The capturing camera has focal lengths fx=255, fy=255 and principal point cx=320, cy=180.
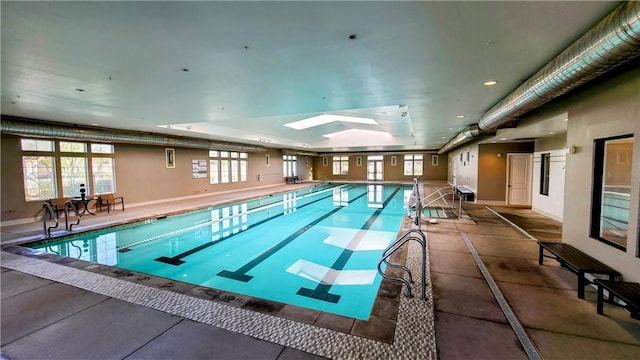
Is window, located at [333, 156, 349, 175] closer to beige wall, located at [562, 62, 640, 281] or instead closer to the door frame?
the door frame

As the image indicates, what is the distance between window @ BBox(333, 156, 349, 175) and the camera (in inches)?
817

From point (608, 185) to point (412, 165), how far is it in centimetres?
1677

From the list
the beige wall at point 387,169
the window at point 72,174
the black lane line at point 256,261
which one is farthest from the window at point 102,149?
the beige wall at point 387,169

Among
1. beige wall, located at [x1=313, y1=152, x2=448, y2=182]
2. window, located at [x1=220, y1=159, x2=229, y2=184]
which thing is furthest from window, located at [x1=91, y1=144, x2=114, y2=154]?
beige wall, located at [x1=313, y1=152, x2=448, y2=182]

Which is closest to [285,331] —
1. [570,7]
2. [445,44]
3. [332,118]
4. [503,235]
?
[445,44]

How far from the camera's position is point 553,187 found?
626 cm

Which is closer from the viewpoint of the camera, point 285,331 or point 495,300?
point 285,331

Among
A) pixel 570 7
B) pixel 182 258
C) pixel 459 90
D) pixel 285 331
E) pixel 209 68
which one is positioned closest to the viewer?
pixel 570 7

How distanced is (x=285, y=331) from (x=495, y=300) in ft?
6.72

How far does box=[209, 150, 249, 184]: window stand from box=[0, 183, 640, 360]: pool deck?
8.84m

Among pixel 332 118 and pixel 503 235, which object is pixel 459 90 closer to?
pixel 503 235

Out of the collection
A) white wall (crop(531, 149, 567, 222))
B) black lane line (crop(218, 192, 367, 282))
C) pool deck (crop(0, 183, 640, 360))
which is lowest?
black lane line (crop(218, 192, 367, 282))

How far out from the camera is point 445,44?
2424mm

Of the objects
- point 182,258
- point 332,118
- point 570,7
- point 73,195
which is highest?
point 332,118
